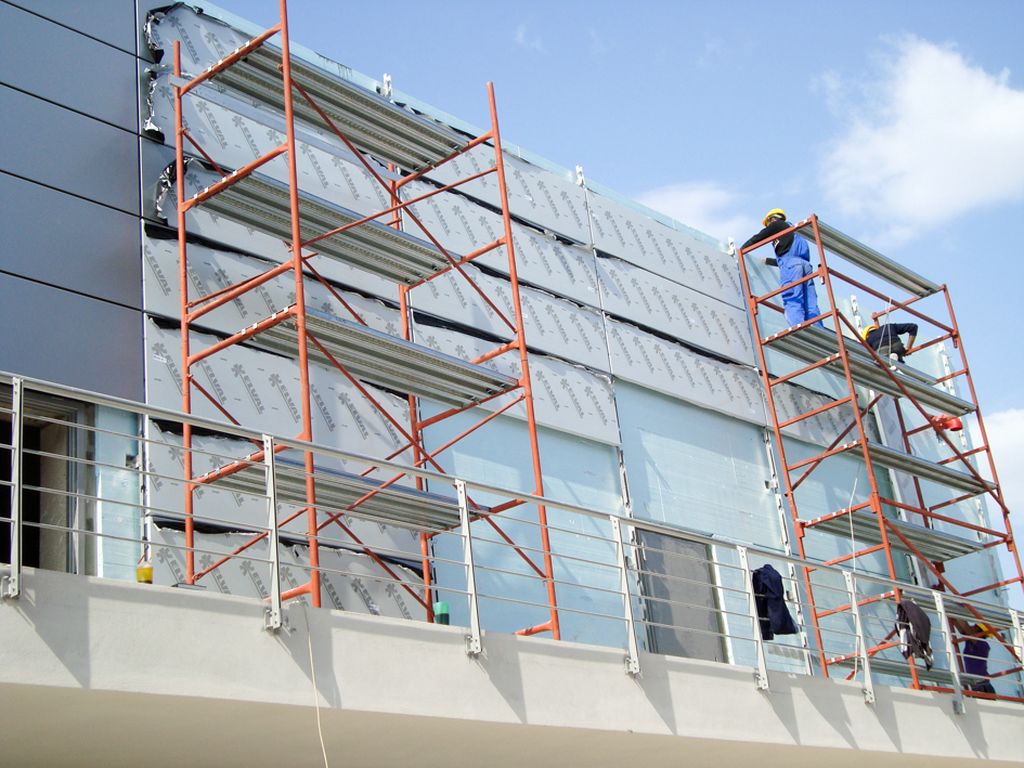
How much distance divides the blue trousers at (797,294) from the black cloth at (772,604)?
5093 millimetres

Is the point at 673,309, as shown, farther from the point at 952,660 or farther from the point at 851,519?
the point at 952,660

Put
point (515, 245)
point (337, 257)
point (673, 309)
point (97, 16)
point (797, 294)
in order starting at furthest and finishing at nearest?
point (797, 294) < point (673, 309) < point (515, 245) < point (337, 257) < point (97, 16)

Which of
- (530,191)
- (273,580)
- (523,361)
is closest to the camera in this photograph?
(273,580)

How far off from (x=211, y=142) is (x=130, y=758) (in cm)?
535

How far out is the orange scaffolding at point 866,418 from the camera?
13836 mm

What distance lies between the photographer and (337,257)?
33.6 ft

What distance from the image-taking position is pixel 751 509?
1395cm

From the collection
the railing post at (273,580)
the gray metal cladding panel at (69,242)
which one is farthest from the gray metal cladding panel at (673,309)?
the railing post at (273,580)

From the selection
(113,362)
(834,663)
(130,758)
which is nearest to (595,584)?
(834,663)

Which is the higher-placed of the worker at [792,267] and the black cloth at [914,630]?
the worker at [792,267]

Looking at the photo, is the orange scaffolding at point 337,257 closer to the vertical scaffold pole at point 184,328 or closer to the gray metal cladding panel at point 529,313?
the vertical scaffold pole at point 184,328

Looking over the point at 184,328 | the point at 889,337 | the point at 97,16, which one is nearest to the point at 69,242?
the point at 184,328

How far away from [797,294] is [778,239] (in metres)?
0.68

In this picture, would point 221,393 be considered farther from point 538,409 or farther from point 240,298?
point 538,409
